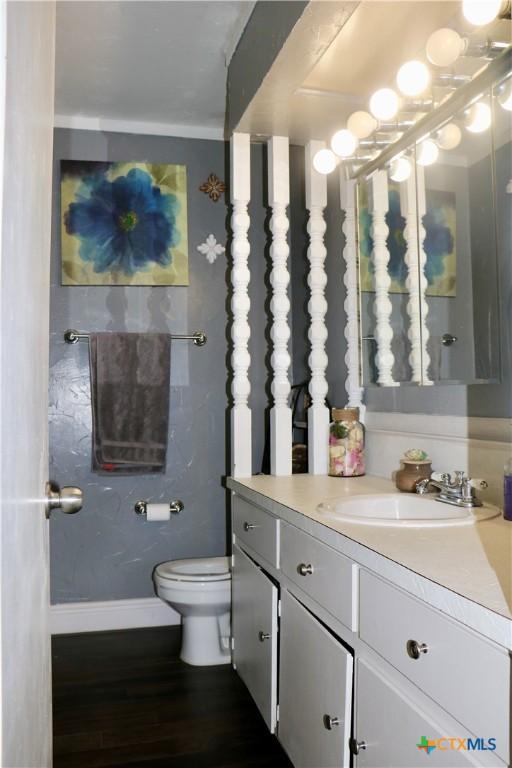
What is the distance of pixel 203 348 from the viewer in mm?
2949

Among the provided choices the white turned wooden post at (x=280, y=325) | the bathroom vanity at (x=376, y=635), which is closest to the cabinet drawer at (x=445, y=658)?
the bathroom vanity at (x=376, y=635)

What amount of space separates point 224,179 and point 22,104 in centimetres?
241

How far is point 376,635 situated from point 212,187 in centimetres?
236

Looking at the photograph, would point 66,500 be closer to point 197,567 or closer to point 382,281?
point 382,281

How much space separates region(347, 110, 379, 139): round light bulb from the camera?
2123 millimetres

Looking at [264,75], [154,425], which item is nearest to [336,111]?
[264,75]

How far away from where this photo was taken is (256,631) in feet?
6.34

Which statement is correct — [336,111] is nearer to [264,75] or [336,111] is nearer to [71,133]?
[264,75]

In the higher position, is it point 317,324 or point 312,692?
point 317,324

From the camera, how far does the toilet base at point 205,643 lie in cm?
242

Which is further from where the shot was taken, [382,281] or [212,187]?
[212,187]

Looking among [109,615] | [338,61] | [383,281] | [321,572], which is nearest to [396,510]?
[321,572]

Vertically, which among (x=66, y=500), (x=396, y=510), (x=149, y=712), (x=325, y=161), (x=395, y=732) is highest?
(x=325, y=161)

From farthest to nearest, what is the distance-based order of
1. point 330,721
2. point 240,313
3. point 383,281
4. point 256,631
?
point 240,313 < point 383,281 < point 256,631 < point 330,721
